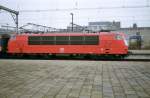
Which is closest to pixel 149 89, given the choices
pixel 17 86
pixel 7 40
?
pixel 17 86

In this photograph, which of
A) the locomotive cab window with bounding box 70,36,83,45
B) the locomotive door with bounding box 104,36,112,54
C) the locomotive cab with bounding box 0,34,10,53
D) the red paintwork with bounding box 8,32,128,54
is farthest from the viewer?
the locomotive cab with bounding box 0,34,10,53

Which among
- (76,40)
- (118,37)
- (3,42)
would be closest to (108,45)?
(118,37)

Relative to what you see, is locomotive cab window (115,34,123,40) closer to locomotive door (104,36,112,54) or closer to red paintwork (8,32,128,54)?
red paintwork (8,32,128,54)

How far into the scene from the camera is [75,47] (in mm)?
23547

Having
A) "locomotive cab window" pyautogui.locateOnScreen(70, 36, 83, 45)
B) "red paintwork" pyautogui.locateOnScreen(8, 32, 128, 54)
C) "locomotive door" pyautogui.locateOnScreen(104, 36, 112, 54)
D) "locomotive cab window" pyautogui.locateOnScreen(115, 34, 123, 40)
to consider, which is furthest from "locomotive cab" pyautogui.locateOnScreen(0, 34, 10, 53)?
"locomotive cab window" pyautogui.locateOnScreen(115, 34, 123, 40)

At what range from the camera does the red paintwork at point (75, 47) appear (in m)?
22.6

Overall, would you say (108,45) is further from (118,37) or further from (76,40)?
(76,40)

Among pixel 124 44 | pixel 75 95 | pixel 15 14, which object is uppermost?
pixel 15 14

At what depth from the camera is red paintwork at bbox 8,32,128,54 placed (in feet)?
74.1

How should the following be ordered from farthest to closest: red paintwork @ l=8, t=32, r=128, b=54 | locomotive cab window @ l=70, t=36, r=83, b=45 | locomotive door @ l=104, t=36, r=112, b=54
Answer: locomotive cab window @ l=70, t=36, r=83, b=45 < locomotive door @ l=104, t=36, r=112, b=54 < red paintwork @ l=8, t=32, r=128, b=54

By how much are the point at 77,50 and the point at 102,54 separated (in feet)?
7.86

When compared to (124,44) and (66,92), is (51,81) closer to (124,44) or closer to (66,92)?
(66,92)

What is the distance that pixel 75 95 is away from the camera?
7242mm

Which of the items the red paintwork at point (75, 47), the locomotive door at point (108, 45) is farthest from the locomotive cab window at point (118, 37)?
the locomotive door at point (108, 45)
